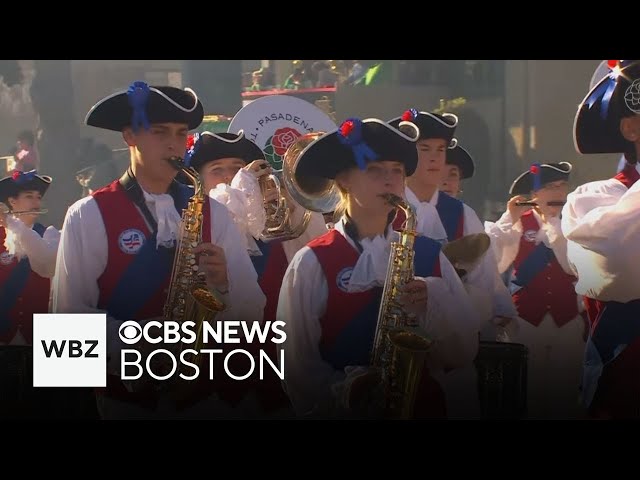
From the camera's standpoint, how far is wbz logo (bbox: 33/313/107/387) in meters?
6.12

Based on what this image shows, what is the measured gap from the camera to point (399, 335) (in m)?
6.11

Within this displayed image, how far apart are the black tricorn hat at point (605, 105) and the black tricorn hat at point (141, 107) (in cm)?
192

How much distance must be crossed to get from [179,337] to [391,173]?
1331mm

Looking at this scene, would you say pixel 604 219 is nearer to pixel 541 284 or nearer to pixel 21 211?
pixel 541 284

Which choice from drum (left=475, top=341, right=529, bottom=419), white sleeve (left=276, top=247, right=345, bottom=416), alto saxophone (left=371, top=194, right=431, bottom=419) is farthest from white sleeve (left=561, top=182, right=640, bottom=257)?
white sleeve (left=276, top=247, right=345, bottom=416)

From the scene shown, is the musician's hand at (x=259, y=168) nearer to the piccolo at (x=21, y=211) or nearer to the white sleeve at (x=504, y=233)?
the piccolo at (x=21, y=211)

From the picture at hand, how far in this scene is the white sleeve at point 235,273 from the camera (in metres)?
6.18

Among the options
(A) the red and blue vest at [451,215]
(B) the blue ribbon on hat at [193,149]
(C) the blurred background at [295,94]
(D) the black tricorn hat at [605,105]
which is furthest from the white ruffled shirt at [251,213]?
(D) the black tricorn hat at [605,105]

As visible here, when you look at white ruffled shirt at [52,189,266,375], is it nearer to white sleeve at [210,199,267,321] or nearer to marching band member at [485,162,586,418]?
white sleeve at [210,199,267,321]

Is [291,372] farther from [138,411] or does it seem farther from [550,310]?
[550,310]

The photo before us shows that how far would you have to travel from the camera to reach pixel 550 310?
641cm

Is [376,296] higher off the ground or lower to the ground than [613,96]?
lower

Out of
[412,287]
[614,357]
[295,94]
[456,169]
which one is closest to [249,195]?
[295,94]
